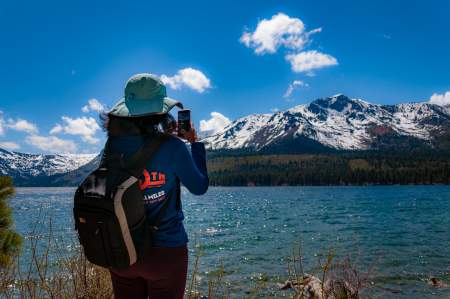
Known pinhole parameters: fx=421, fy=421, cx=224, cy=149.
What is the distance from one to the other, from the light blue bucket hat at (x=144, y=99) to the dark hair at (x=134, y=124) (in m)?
0.03

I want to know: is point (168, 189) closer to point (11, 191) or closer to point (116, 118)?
point (116, 118)

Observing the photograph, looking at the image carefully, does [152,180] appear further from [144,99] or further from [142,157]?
[144,99]

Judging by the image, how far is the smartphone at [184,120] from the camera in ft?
10.3

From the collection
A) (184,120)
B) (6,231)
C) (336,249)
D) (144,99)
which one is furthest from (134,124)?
(336,249)

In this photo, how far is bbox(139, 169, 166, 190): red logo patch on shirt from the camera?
2812 millimetres

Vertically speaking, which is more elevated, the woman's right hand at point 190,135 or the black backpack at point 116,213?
the woman's right hand at point 190,135

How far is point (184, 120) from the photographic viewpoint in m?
3.14

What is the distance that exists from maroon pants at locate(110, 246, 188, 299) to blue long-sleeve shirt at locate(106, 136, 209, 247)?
7 centimetres

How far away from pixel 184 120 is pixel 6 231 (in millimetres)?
2886

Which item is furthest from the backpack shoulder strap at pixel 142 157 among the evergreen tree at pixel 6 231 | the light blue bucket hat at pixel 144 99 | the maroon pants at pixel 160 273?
the evergreen tree at pixel 6 231

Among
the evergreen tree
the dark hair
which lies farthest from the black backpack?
the evergreen tree

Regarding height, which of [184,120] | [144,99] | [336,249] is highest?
[144,99]

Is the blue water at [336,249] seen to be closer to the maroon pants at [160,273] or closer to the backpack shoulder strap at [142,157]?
the maroon pants at [160,273]

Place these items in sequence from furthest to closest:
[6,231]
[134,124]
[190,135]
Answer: [6,231] < [190,135] < [134,124]
